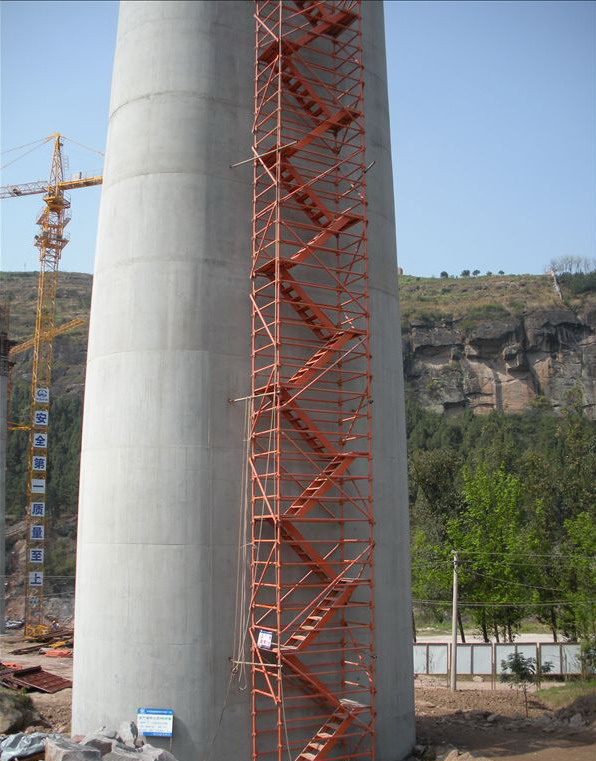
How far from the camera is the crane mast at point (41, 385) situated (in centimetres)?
6034

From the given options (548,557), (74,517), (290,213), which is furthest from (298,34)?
(74,517)

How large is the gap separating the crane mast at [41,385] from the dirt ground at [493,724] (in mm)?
32447

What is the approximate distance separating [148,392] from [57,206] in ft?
195

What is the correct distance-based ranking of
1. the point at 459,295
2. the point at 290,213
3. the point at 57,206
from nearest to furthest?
the point at 290,213 → the point at 57,206 → the point at 459,295

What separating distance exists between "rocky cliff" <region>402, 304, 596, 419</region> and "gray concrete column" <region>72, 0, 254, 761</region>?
407 ft

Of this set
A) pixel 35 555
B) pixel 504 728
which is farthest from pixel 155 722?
pixel 35 555

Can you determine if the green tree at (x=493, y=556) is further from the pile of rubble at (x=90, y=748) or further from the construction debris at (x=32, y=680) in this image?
Result: the pile of rubble at (x=90, y=748)

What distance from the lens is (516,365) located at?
140250 millimetres

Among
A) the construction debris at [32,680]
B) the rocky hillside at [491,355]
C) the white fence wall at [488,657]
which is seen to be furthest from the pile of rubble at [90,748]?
the rocky hillside at [491,355]

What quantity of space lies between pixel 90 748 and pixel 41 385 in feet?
174

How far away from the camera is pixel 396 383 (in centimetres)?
2247

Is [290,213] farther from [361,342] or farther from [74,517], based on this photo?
[74,517]

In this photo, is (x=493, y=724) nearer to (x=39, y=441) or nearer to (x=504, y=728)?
(x=504, y=728)

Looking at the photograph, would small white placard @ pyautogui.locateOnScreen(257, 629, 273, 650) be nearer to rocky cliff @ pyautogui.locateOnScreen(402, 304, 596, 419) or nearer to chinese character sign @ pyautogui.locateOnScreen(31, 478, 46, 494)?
chinese character sign @ pyautogui.locateOnScreen(31, 478, 46, 494)
